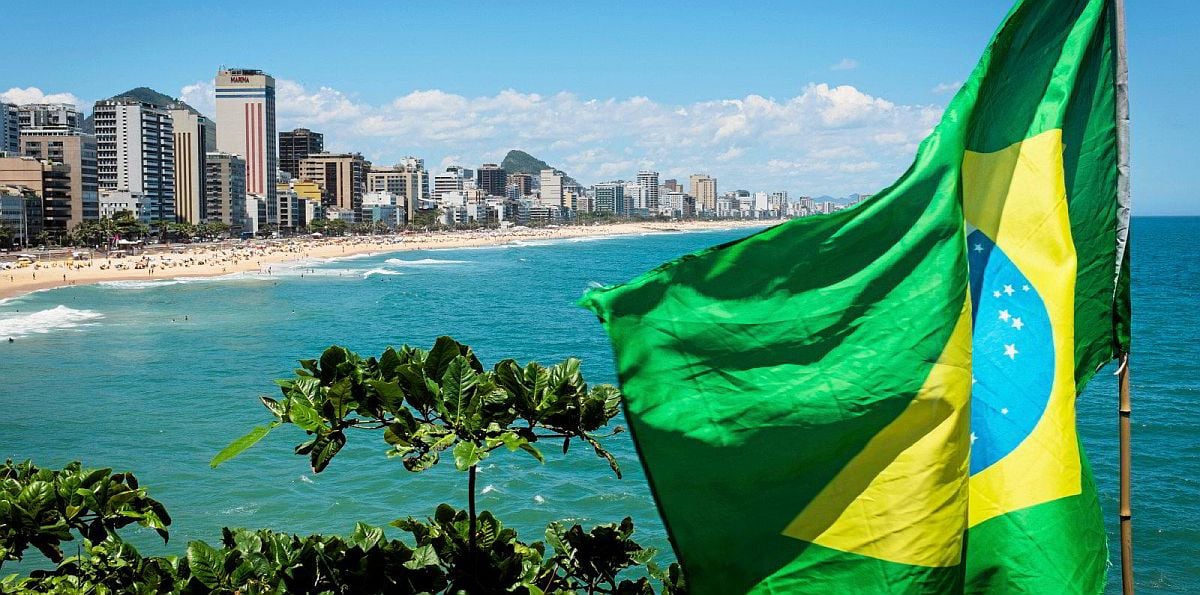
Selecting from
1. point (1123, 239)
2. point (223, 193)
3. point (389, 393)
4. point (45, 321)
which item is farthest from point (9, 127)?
point (1123, 239)

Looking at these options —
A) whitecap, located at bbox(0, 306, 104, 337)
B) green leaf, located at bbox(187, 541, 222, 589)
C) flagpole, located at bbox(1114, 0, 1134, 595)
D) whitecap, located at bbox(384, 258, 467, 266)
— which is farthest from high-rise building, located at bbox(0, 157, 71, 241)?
flagpole, located at bbox(1114, 0, 1134, 595)

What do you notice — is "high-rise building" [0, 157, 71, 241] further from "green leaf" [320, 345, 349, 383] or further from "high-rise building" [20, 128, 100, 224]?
"green leaf" [320, 345, 349, 383]

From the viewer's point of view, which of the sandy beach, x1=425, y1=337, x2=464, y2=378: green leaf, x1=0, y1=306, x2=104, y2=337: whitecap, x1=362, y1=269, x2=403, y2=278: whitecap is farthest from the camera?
x1=362, y1=269, x2=403, y2=278: whitecap

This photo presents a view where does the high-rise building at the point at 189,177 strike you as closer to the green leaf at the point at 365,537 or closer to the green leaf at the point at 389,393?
the green leaf at the point at 365,537

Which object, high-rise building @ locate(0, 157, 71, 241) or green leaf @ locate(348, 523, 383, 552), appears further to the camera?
high-rise building @ locate(0, 157, 71, 241)

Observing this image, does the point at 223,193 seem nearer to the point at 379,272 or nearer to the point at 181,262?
the point at 181,262

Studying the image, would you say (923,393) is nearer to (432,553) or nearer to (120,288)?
(432,553)
